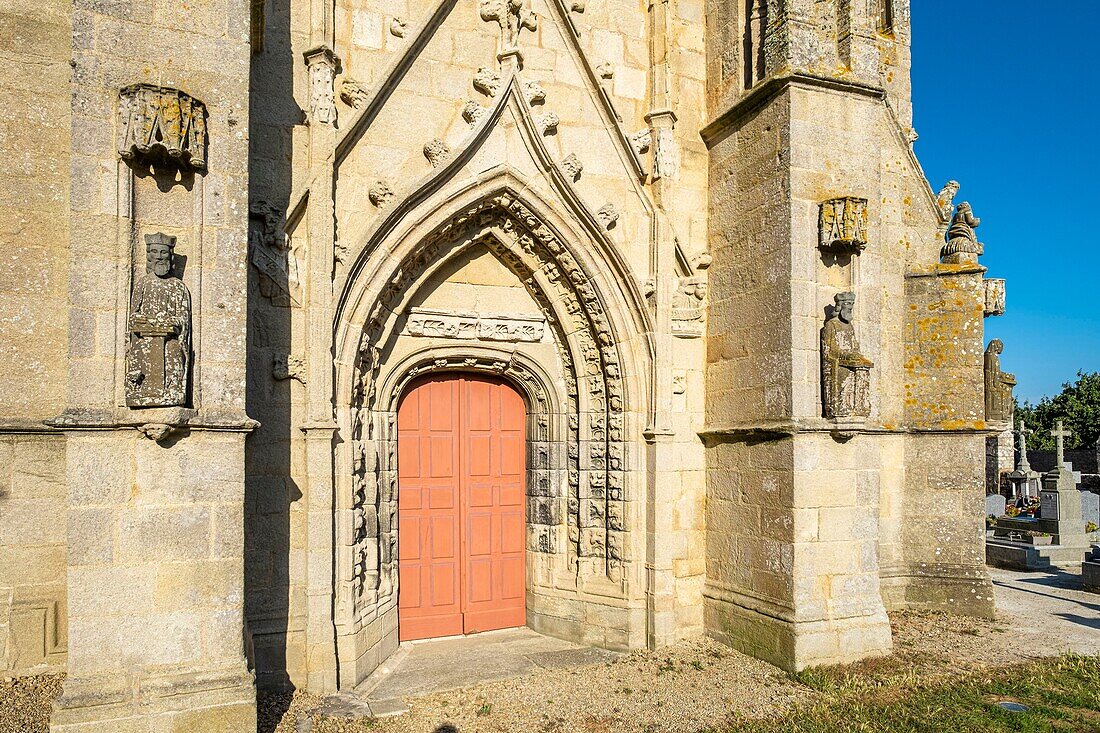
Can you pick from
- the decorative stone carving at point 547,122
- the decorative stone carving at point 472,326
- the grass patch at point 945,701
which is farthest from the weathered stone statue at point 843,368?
the decorative stone carving at point 547,122

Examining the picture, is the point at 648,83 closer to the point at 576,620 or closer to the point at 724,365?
the point at 724,365

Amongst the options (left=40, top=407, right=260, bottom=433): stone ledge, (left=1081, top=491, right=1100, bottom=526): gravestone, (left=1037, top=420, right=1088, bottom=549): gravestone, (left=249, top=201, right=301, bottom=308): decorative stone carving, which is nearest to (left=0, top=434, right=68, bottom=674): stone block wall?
(left=40, top=407, right=260, bottom=433): stone ledge

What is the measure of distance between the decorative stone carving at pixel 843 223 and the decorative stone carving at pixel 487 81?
282 centimetres

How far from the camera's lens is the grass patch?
191 inches

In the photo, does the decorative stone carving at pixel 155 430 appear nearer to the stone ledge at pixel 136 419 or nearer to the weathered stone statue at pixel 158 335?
the stone ledge at pixel 136 419

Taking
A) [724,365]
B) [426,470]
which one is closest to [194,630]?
[426,470]

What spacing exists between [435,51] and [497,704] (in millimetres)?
4990

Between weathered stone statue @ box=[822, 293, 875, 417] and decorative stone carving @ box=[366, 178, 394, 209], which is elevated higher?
decorative stone carving @ box=[366, 178, 394, 209]

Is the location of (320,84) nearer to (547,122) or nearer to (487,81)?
(487,81)

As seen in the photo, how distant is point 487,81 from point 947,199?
4.99 meters

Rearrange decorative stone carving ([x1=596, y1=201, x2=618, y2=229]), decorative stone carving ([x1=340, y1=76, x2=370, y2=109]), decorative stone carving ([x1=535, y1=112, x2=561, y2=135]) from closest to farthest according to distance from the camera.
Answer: decorative stone carving ([x1=340, y1=76, x2=370, y2=109]), decorative stone carving ([x1=535, y1=112, x2=561, y2=135]), decorative stone carving ([x1=596, y1=201, x2=618, y2=229])

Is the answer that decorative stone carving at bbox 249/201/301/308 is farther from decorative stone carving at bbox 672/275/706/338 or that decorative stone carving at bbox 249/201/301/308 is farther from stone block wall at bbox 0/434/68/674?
decorative stone carving at bbox 672/275/706/338

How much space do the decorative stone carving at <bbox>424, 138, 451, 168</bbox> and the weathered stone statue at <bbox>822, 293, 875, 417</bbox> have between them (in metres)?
3.30

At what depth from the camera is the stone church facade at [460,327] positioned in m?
4.27
